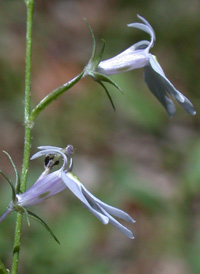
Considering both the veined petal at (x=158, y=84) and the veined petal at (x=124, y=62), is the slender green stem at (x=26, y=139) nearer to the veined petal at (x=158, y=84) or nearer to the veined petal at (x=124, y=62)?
the veined petal at (x=124, y=62)

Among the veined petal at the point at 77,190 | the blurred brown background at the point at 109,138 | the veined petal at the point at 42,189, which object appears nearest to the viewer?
the veined petal at the point at 77,190

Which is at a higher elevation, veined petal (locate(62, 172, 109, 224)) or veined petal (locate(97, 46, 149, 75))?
veined petal (locate(97, 46, 149, 75))

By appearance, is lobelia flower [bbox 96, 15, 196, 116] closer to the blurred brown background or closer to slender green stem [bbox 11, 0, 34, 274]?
slender green stem [bbox 11, 0, 34, 274]

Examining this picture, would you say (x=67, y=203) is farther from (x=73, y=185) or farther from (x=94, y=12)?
(x=94, y=12)

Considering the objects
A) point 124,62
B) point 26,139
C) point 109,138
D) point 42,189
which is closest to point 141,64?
point 124,62

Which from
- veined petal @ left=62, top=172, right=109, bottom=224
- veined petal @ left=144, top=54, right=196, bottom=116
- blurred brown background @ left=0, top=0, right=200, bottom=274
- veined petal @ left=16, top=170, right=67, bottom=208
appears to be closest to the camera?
veined petal @ left=62, top=172, right=109, bottom=224

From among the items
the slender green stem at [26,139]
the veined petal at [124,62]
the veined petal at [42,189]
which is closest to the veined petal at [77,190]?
the veined petal at [42,189]

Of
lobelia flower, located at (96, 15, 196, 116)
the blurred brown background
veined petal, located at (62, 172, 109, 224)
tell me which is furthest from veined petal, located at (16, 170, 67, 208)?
the blurred brown background

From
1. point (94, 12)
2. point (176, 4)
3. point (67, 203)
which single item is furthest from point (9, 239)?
point (94, 12)
